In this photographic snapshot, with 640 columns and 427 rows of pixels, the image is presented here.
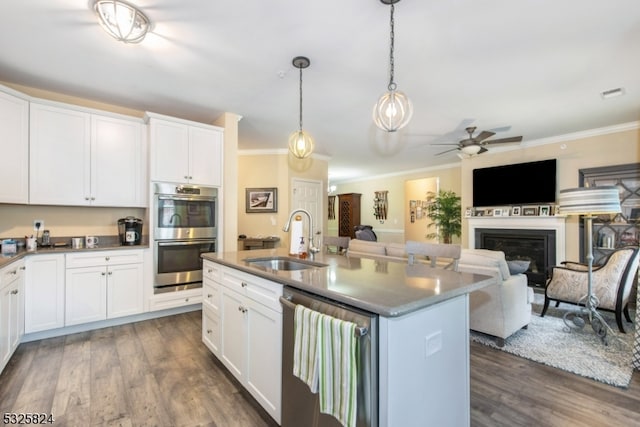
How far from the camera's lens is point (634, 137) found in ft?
14.1

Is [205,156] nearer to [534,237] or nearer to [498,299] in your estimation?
[498,299]

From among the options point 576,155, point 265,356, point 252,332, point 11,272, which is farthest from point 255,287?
point 576,155

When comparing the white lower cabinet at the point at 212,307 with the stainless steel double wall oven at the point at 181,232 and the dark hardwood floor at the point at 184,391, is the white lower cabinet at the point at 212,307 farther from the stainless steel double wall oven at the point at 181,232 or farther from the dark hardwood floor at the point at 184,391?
the stainless steel double wall oven at the point at 181,232

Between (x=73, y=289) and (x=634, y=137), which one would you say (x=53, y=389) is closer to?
(x=73, y=289)

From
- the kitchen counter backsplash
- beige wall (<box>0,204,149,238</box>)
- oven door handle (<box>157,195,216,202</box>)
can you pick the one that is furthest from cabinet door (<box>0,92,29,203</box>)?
oven door handle (<box>157,195,216,202</box>)

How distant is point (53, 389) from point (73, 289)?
4.12 ft

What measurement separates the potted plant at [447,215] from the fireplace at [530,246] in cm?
98

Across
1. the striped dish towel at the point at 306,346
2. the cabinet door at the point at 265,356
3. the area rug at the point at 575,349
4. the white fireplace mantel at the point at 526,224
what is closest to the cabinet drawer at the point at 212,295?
the cabinet door at the point at 265,356

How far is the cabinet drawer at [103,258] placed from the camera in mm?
3053

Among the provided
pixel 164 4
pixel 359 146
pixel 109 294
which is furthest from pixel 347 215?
pixel 164 4

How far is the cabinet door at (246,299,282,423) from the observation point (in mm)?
1624

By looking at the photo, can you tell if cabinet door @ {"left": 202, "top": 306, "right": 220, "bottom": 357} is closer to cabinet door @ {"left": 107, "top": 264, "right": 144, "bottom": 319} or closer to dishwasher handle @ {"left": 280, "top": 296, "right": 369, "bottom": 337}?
dishwasher handle @ {"left": 280, "top": 296, "right": 369, "bottom": 337}

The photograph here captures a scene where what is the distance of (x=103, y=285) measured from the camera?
3.19 m

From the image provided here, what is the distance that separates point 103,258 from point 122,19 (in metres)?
2.38
